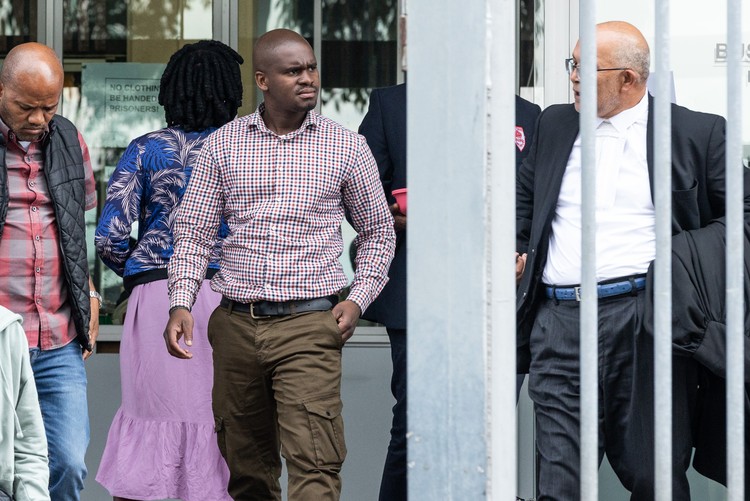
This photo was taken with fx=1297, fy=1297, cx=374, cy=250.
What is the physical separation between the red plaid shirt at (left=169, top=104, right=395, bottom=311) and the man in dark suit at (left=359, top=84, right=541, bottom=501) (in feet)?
1.27

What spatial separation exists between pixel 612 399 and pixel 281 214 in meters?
1.22

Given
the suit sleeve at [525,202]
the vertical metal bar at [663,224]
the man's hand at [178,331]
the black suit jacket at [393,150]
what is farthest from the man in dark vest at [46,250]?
the vertical metal bar at [663,224]

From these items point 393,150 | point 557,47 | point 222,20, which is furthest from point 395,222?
point 222,20

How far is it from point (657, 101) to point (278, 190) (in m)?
2.06

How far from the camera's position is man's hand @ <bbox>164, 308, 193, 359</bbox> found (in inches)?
167

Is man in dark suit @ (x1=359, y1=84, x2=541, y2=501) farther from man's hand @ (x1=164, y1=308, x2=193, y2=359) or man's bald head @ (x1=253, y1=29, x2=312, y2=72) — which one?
man's hand @ (x1=164, y1=308, x2=193, y2=359)

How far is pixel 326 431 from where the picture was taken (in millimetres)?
4211

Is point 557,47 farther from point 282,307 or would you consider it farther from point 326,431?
point 326,431

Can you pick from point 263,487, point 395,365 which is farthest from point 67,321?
point 395,365

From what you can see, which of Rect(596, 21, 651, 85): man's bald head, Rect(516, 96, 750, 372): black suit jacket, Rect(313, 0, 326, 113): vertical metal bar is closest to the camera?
Rect(516, 96, 750, 372): black suit jacket

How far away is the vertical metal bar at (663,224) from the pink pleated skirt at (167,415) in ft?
8.54

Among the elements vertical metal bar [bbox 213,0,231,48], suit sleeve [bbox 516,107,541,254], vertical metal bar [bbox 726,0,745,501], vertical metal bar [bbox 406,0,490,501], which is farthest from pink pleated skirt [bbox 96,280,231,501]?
vertical metal bar [bbox 213,0,231,48]

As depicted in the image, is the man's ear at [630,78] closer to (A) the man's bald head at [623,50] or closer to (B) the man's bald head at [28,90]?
(A) the man's bald head at [623,50]

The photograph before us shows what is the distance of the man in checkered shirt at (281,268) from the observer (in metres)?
4.23
